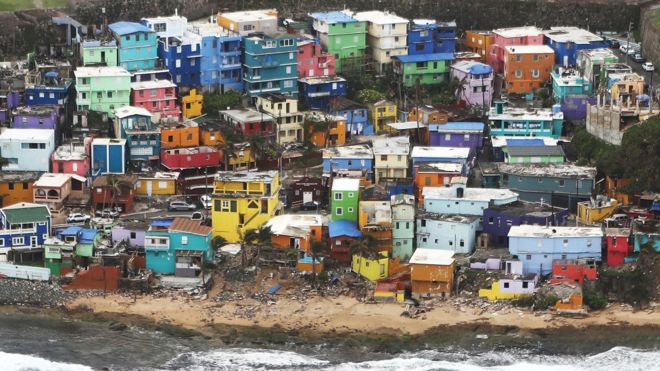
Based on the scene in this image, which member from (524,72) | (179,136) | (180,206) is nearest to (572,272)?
(180,206)

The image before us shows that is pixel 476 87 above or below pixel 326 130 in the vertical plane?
above

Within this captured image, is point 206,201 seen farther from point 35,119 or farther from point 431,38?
point 431,38

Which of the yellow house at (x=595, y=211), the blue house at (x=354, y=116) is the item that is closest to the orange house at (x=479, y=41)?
the blue house at (x=354, y=116)

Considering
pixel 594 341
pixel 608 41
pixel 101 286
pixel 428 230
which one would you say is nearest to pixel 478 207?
pixel 428 230

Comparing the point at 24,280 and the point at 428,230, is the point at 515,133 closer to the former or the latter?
the point at 428,230

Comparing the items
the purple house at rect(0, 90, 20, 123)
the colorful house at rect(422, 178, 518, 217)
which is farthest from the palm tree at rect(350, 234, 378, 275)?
the purple house at rect(0, 90, 20, 123)
